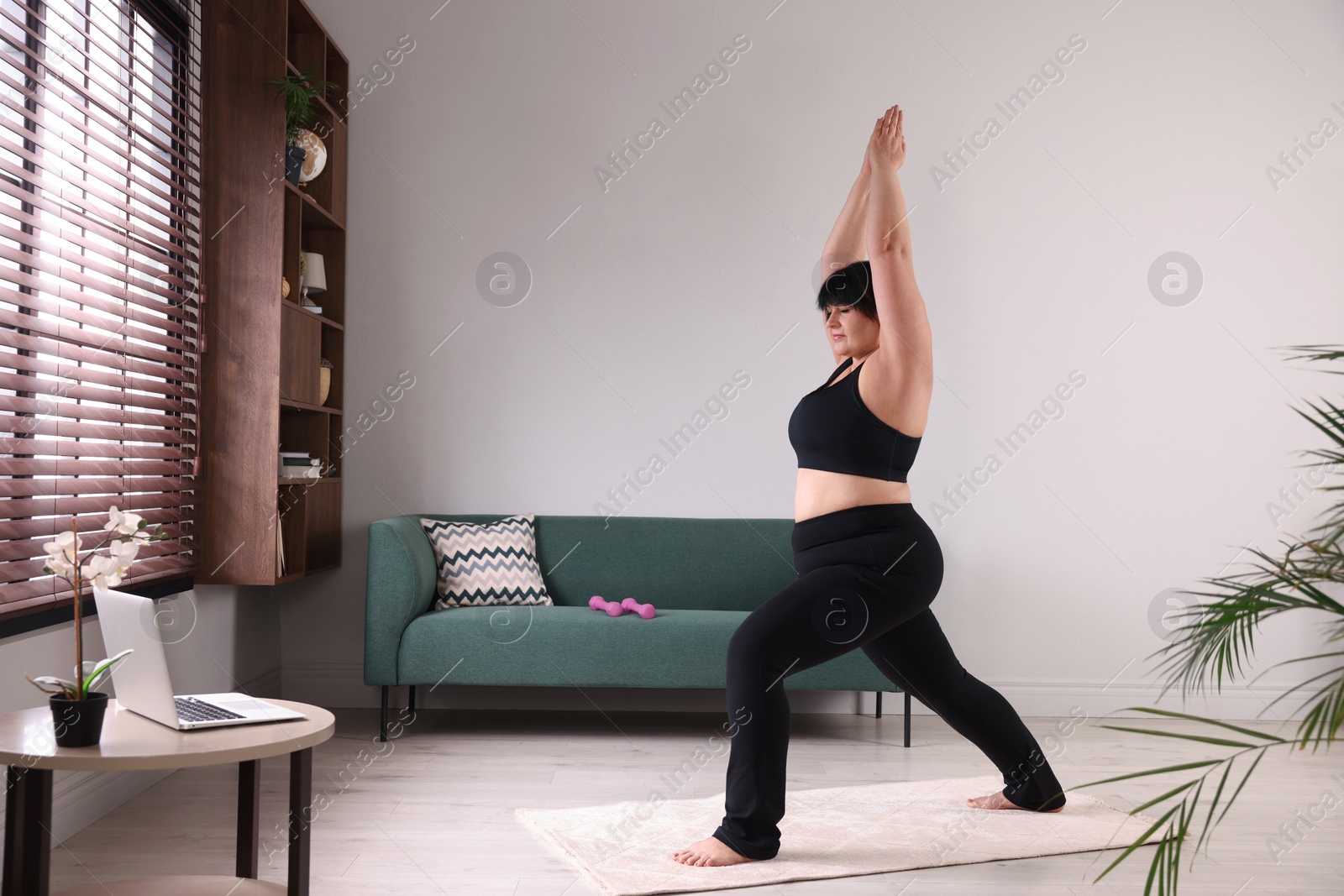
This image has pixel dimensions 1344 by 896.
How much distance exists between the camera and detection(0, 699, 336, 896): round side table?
141cm

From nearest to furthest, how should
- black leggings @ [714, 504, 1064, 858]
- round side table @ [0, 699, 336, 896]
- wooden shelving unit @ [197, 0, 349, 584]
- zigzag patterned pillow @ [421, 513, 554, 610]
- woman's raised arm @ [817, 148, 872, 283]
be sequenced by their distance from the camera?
round side table @ [0, 699, 336, 896]
black leggings @ [714, 504, 1064, 858]
woman's raised arm @ [817, 148, 872, 283]
wooden shelving unit @ [197, 0, 349, 584]
zigzag patterned pillow @ [421, 513, 554, 610]

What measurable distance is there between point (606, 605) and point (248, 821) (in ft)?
6.08

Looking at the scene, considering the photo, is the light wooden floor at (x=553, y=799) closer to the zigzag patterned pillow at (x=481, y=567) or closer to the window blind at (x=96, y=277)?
the zigzag patterned pillow at (x=481, y=567)

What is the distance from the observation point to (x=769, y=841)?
228cm

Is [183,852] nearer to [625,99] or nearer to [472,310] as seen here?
[472,310]

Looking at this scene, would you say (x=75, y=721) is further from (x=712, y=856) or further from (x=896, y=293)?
(x=896, y=293)

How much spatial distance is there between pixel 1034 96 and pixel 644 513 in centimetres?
236

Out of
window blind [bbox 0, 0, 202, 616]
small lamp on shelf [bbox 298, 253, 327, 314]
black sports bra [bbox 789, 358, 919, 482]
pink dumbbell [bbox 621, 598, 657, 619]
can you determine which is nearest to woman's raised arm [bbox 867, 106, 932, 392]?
black sports bra [bbox 789, 358, 919, 482]

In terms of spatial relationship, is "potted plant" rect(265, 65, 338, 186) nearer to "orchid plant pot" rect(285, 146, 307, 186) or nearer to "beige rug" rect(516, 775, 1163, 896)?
"orchid plant pot" rect(285, 146, 307, 186)

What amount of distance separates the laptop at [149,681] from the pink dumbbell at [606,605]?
1.88 metres

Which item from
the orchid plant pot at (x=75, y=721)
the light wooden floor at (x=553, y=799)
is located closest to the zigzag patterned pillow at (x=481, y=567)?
the light wooden floor at (x=553, y=799)

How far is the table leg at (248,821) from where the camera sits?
1868 millimetres

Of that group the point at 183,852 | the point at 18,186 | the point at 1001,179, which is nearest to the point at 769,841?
the point at 183,852

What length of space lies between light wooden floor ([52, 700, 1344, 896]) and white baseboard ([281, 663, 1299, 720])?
8cm
